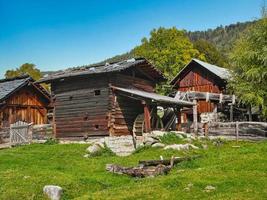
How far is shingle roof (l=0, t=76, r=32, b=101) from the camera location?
4534 cm

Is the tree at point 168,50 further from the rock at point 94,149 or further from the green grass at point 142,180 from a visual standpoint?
the green grass at point 142,180

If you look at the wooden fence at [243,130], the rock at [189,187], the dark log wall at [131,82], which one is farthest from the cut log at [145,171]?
the dark log wall at [131,82]

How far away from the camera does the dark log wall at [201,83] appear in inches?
2320

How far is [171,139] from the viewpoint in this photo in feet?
103

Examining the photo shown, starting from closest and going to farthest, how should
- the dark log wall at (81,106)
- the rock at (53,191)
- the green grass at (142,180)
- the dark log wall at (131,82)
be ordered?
the green grass at (142,180) < the rock at (53,191) < the dark log wall at (81,106) < the dark log wall at (131,82)

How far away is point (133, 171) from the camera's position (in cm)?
2114

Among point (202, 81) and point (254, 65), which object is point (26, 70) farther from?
point (254, 65)

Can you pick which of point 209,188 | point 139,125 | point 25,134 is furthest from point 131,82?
point 209,188

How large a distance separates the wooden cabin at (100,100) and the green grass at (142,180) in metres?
9.30

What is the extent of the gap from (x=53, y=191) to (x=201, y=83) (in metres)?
45.5

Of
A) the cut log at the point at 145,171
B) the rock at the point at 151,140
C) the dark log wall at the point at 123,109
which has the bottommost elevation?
the cut log at the point at 145,171

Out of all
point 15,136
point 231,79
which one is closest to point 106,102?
point 15,136

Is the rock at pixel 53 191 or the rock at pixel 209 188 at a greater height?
the rock at pixel 209 188

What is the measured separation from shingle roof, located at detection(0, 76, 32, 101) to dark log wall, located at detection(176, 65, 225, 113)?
24.0m
